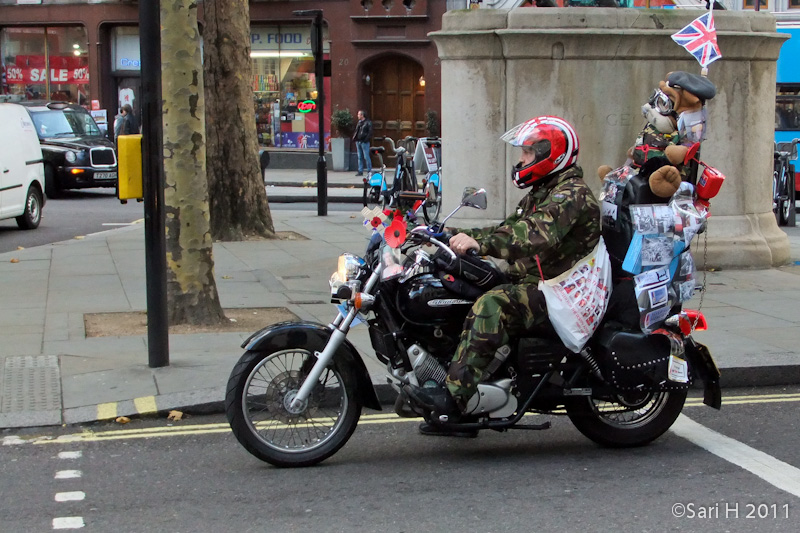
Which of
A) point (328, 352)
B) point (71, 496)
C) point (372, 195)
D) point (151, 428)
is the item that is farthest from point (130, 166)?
point (372, 195)

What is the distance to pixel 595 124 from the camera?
11.1m

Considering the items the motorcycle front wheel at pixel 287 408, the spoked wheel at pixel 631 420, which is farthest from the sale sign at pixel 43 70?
the spoked wheel at pixel 631 420

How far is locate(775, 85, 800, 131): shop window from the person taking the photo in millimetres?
23484

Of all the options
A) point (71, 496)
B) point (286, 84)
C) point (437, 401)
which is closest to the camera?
point (71, 496)

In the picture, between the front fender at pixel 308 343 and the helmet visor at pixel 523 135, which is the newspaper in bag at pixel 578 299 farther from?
the front fender at pixel 308 343

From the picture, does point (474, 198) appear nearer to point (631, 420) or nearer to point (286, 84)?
point (631, 420)

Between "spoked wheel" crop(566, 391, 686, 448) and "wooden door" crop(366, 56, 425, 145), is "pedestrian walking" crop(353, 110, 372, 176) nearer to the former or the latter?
"wooden door" crop(366, 56, 425, 145)

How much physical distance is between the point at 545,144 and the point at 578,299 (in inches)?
31.5

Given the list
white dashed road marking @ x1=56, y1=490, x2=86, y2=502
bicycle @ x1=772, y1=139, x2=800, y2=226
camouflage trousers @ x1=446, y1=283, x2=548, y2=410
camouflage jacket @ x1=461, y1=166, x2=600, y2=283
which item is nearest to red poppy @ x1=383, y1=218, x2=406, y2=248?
camouflage jacket @ x1=461, y1=166, x2=600, y2=283

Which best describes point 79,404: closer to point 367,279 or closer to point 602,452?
point 367,279

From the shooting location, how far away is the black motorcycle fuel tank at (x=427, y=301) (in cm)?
524

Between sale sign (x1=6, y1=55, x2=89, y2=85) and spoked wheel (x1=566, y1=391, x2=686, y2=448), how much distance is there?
30.2 meters

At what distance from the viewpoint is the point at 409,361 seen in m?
5.30

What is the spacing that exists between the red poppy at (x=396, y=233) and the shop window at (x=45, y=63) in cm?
3014
